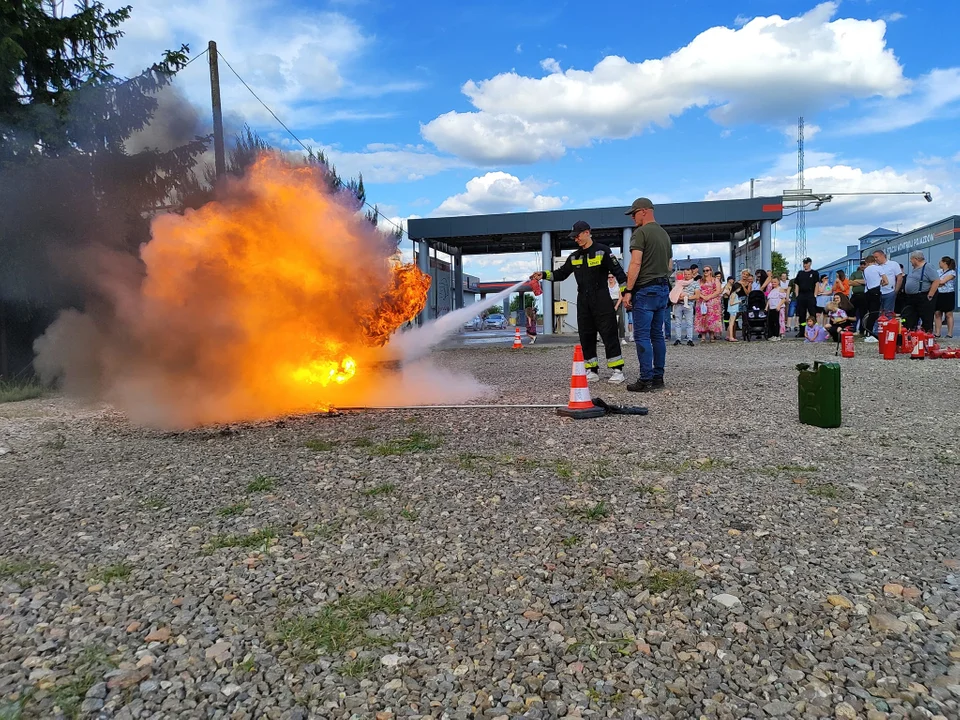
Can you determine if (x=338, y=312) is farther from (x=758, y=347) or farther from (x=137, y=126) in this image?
(x=758, y=347)

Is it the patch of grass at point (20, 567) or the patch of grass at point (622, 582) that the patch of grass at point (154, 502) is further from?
the patch of grass at point (622, 582)

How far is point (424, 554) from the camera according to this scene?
2.99m

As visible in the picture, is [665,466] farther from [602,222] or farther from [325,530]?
[602,222]

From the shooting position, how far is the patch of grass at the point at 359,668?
207 cm

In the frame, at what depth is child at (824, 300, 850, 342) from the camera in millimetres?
14452

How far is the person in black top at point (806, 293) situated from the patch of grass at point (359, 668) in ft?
52.2

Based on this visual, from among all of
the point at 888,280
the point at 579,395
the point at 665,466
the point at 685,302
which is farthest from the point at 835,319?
the point at 665,466

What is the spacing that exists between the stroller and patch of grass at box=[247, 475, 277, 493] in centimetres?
1484

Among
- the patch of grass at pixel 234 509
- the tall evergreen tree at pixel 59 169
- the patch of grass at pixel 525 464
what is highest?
the tall evergreen tree at pixel 59 169

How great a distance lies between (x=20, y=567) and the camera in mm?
2957

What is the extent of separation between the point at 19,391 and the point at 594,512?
34.8 feet

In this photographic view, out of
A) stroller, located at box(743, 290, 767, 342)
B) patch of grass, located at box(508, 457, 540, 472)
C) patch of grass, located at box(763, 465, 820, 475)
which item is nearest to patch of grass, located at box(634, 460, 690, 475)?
patch of grass, located at box(763, 465, 820, 475)

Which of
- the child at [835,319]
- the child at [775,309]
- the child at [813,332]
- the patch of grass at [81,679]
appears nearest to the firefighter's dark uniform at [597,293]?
the patch of grass at [81,679]

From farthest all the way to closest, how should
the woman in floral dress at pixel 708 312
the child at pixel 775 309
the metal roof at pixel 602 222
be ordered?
the metal roof at pixel 602 222, the child at pixel 775 309, the woman in floral dress at pixel 708 312
